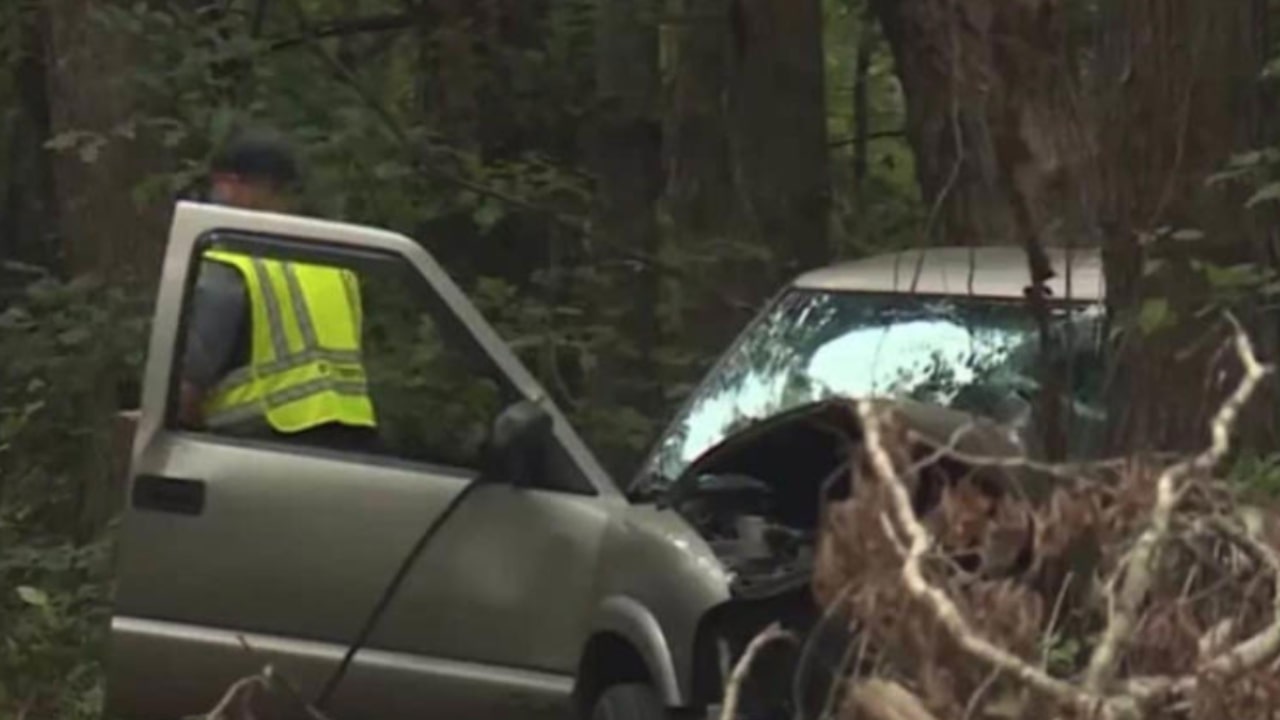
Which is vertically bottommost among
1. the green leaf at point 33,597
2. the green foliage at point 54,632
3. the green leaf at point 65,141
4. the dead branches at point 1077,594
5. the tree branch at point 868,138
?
the green foliage at point 54,632

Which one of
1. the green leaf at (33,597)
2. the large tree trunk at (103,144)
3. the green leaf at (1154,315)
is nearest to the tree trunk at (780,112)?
the large tree trunk at (103,144)

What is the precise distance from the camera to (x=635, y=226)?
529 inches

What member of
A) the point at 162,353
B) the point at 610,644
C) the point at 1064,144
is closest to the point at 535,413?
the point at 610,644

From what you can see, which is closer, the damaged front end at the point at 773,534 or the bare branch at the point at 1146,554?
the bare branch at the point at 1146,554

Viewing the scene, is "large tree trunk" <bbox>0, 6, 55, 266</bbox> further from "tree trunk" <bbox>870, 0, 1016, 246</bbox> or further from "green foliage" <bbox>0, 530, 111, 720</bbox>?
"tree trunk" <bbox>870, 0, 1016, 246</bbox>

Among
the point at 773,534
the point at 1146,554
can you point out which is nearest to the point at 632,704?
the point at 773,534

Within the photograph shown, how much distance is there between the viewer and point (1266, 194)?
277 inches

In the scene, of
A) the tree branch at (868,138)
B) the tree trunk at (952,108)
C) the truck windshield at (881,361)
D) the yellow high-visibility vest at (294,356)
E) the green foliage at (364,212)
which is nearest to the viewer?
the truck windshield at (881,361)

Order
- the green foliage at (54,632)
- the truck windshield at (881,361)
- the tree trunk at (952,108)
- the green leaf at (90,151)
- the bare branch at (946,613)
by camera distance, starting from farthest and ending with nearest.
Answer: the green leaf at (90,151), the green foliage at (54,632), the tree trunk at (952,108), the truck windshield at (881,361), the bare branch at (946,613)

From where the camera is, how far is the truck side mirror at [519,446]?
746 cm

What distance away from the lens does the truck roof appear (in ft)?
24.6

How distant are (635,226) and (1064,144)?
3.75 meters

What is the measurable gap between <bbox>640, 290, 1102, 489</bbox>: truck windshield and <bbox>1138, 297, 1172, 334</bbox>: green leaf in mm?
257

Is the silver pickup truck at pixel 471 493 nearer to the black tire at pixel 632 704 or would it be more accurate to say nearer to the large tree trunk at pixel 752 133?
the black tire at pixel 632 704
